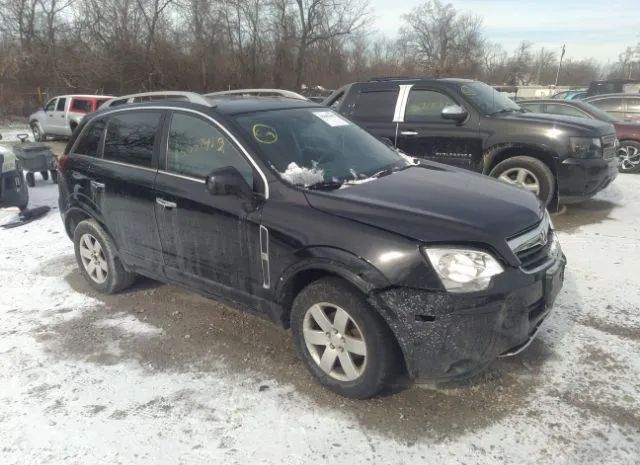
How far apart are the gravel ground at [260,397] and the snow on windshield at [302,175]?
4.13 feet

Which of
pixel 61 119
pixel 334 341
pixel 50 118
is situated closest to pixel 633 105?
pixel 334 341

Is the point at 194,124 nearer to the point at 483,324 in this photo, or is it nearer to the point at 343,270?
the point at 343,270

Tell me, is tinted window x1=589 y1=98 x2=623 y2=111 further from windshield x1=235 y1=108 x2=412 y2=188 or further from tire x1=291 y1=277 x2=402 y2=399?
tire x1=291 y1=277 x2=402 y2=399

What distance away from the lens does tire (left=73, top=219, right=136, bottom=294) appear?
4441mm

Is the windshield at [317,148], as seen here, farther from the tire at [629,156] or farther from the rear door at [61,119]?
the rear door at [61,119]

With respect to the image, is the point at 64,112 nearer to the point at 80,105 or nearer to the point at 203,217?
the point at 80,105

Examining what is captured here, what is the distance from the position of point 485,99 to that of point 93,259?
5.41 meters

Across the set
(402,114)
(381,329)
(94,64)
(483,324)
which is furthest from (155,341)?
(94,64)

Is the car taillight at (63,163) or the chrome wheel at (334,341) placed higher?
the car taillight at (63,163)

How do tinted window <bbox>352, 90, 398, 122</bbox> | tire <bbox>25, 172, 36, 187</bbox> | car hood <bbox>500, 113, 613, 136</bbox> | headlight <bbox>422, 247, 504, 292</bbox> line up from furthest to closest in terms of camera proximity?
tire <bbox>25, 172, 36, 187</bbox>
tinted window <bbox>352, 90, 398, 122</bbox>
car hood <bbox>500, 113, 613, 136</bbox>
headlight <bbox>422, 247, 504, 292</bbox>

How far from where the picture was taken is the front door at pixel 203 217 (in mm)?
3236

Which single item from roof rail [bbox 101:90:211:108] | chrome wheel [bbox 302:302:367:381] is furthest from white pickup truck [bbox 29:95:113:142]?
chrome wheel [bbox 302:302:367:381]

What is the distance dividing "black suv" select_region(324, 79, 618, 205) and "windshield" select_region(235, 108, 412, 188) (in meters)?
2.67

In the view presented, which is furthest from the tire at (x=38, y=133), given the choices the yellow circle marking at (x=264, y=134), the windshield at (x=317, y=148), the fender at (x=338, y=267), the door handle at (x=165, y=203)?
the fender at (x=338, y=267)
